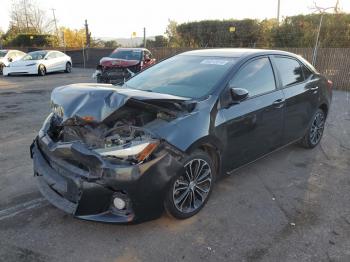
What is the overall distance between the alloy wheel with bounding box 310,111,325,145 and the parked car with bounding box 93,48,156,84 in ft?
22.4

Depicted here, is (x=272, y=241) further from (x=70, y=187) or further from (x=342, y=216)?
(x=70, y=187)

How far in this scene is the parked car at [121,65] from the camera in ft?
40.3

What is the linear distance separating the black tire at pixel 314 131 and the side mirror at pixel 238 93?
2.25 meters

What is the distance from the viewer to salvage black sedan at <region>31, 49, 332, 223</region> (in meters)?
3.10

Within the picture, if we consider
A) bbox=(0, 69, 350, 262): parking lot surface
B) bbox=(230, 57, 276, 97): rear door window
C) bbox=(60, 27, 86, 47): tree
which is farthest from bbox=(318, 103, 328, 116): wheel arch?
bbox=(60, 27, 86, 47): tree

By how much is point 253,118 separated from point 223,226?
1356 millimetres

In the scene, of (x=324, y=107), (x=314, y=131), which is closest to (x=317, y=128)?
(x=314, y=131)

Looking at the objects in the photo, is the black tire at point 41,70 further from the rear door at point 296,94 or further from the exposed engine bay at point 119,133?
Result: the exposed engine bay at point 119,133

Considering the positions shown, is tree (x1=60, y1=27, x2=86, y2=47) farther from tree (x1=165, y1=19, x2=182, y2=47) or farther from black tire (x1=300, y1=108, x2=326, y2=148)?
black tire (x1=300, y1=108, x2=326, y2=148)

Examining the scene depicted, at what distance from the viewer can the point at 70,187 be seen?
322cm

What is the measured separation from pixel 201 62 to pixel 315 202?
7.08ft

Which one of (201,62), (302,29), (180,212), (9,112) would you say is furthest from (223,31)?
(180,212)

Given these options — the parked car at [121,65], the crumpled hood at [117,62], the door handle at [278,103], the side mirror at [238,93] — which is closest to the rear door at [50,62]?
the parked car at [121,65]

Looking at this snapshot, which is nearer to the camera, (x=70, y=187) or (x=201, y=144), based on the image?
(x=70, y=187)
